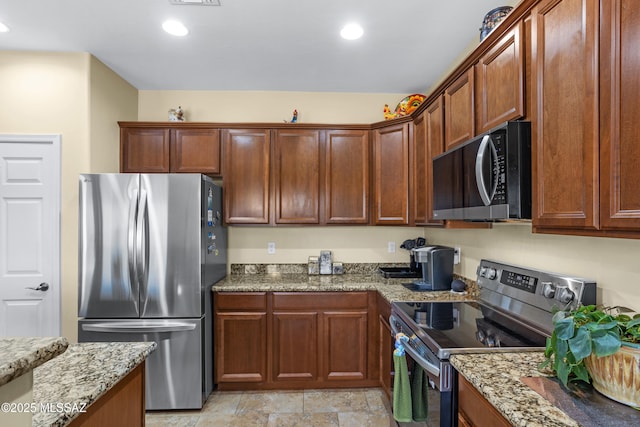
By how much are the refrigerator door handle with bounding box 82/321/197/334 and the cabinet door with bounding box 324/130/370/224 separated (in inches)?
60.2

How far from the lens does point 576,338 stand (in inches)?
38.0

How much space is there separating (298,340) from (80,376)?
75.2 inches

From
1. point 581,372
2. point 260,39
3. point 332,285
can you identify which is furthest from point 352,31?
point 581,372

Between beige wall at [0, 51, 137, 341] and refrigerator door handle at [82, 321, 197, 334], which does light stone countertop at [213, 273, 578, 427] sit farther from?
beige wall at [0, 51, 137, 341]

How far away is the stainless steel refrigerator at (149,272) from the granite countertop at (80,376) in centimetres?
123

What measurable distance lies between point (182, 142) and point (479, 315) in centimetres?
277

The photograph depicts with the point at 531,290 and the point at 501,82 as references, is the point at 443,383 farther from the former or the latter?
the point at 501,82

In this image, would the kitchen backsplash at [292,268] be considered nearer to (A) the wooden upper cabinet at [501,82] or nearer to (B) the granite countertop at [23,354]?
(A) the wooden upper cabinet at [501,82]

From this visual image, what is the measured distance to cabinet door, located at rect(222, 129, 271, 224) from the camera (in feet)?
10.1

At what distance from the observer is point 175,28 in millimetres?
2303

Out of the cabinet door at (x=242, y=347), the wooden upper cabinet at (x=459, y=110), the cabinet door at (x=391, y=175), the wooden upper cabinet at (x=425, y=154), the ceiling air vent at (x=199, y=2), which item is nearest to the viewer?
the wooden upper cabinet at (x=459, y=110)

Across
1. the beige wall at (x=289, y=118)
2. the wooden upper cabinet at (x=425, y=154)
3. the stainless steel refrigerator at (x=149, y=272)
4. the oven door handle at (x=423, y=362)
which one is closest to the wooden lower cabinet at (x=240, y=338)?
the stainless steel refrigerator at (x=149, y=272)

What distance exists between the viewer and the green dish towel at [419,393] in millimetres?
1577

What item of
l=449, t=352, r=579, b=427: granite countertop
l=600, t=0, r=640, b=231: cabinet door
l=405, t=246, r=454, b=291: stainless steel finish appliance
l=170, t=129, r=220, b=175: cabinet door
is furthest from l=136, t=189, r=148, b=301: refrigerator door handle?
l=600, t=0, r=640, b=231: cabinet door
